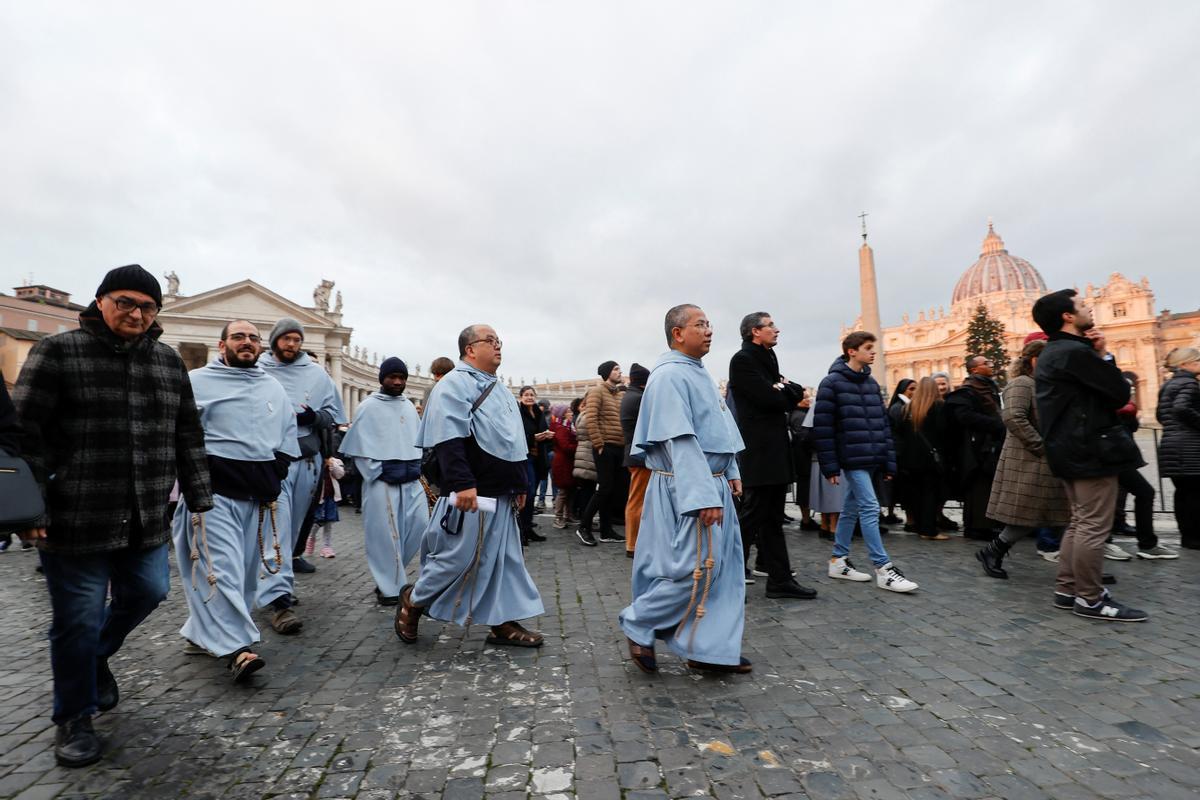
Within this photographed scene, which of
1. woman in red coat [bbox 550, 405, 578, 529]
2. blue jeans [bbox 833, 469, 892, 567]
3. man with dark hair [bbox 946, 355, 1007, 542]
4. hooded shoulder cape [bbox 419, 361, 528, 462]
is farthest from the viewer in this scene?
woman in red coat [bbox 550, 405, 578, 529]

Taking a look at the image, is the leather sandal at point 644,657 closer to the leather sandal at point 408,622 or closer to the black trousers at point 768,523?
the leather sandal at point 408,622

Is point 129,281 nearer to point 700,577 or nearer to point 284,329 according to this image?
point 284,329

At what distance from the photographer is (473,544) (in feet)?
13.6

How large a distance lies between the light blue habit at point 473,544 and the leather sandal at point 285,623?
105 centimetres

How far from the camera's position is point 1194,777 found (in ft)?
7.87

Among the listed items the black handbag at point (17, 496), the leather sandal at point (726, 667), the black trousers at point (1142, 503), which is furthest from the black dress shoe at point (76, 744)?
the black trousers at point (1142, 503)

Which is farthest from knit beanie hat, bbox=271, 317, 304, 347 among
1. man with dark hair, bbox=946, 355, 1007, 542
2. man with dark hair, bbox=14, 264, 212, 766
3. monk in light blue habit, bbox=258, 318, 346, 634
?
man with dark hair, bbox=946, 355, 1007, 542

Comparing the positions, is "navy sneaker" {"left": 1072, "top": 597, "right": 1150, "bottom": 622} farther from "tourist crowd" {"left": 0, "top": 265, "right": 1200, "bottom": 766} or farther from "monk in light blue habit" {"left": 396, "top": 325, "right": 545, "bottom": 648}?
"monk in light blue habit" {"left": 396, "top": 325, "right": 545, "bottom": 648}

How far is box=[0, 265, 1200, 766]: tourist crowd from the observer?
2881 millimetres

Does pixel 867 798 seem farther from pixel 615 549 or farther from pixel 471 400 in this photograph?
pixel 615 549

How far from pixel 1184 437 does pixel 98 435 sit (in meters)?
9.39

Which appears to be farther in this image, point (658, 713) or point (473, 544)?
point (473, 544)

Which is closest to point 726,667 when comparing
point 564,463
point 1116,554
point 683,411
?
point 683,411

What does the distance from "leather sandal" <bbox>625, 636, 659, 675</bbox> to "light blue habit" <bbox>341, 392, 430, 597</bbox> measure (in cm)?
265
